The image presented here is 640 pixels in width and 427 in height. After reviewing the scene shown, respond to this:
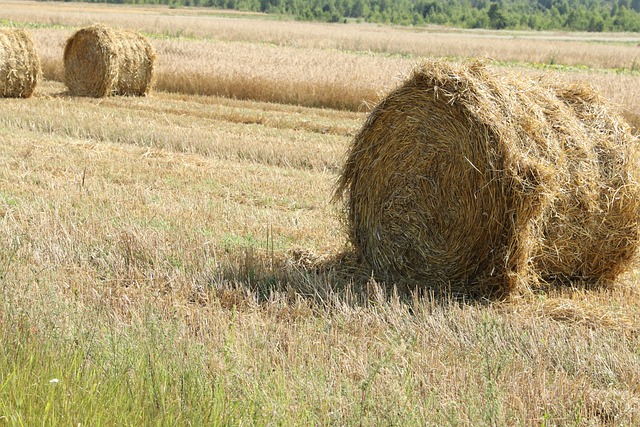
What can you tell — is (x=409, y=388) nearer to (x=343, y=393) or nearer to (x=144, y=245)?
(x=343, y=393)

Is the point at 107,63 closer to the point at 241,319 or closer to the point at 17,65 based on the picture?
the point at 17,65

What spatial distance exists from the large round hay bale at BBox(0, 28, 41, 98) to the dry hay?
1140 cm

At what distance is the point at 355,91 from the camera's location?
19.0 metres

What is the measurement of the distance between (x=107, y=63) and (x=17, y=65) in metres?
1.78

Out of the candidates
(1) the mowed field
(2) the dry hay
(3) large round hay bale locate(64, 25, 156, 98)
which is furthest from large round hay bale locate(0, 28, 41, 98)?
(2) the dry hay

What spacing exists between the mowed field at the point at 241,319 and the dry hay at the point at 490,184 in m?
0.30

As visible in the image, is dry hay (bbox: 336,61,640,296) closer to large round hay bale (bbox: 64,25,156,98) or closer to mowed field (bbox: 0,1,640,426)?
mowed field (bbox: 0,1,640,426)

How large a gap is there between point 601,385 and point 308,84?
1536cm

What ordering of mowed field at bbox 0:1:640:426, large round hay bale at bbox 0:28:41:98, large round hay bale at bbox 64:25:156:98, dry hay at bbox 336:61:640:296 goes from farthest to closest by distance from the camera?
large round hay bale at bbox 64:25:156:98, large round hay bale at bbox 0:28:41:98, dry hay at bbox 336:61:640:296, mowed field at bbox 0:1:640:426

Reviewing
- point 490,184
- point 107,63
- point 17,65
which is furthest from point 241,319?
point 107,63

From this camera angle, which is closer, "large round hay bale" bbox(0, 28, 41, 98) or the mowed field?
the mowed field

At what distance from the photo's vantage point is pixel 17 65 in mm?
16625

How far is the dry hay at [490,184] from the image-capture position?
6199 mm

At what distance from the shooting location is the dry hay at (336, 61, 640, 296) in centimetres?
620
